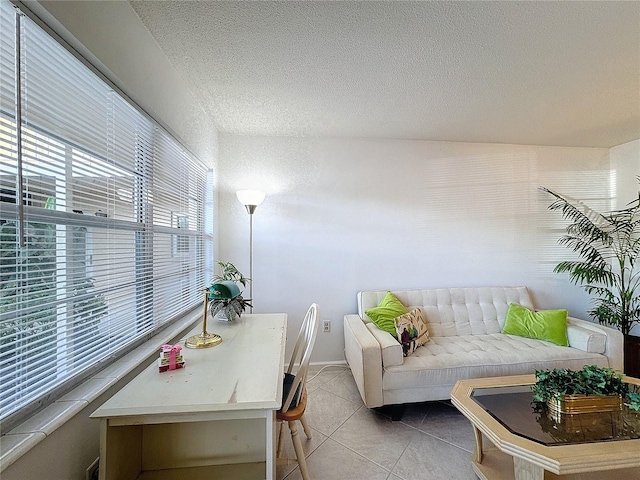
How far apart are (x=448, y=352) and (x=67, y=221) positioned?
2.45 m

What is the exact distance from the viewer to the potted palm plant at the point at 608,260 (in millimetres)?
2688

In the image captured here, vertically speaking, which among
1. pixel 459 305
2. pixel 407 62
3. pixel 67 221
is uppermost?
pixel 407 62

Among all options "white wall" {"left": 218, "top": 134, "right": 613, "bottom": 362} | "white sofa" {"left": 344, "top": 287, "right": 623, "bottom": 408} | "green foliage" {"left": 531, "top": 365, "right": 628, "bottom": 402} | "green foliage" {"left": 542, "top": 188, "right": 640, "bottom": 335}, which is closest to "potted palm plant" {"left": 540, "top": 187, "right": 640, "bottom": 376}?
"green foliage" {"left": 542, "top": 188, "right": 640, "bottom": 335}

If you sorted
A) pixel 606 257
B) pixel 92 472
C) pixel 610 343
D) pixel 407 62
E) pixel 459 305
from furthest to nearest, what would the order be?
pixel 606 257 → pixel 459 305 → pixel 610 343 → pixel 407 62 → pixel 92 472

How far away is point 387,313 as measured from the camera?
2.38 metres

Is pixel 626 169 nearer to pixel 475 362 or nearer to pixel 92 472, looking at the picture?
pixel 475 362

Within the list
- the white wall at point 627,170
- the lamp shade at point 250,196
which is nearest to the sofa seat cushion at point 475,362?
the white wall at point 627,170

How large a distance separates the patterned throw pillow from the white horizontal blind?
68.0 inches

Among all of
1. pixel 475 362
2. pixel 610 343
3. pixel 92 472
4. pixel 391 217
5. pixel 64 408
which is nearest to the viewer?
pixel 64 408

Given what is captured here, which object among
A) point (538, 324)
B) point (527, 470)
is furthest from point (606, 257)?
point (527, 470)

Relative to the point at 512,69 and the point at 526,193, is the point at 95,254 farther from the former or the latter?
the point at 526,193

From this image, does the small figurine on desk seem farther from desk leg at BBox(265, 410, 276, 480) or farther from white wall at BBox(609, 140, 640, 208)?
white wall at BBox(609, 140, 640, 208)

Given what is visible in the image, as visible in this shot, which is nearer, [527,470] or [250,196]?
[527,470]

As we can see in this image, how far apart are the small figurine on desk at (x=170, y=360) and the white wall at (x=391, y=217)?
5.26 ft
